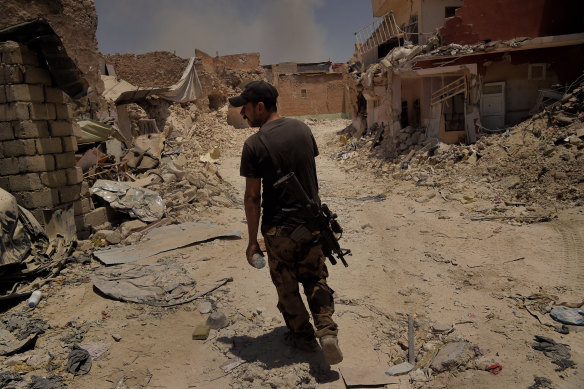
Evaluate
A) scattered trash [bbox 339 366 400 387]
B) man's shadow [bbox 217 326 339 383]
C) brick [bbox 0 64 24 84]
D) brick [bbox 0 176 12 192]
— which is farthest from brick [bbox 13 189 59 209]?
scattered trash [bbox 339 366 400 387]

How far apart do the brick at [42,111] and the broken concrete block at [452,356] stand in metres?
5.59

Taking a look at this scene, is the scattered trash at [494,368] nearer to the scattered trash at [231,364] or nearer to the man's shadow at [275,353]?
the man's shadow at [275,353]

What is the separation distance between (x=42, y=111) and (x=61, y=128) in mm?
405

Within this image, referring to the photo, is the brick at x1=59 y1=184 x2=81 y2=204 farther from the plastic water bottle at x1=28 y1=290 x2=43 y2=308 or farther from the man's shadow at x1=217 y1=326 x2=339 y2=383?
the man's shadow at x1=217 y1=326 x2=339 y2=383

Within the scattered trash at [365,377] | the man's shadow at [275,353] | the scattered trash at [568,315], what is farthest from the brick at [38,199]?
the scattered trash at [568,315]

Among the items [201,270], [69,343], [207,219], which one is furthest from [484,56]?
Answer: [69,343]

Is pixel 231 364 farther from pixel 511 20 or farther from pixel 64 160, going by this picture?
pixel 511 20

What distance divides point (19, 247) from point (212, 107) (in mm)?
19365

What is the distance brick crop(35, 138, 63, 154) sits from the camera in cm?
526

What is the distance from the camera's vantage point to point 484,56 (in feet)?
37.1

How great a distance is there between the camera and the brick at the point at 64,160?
18.3ft

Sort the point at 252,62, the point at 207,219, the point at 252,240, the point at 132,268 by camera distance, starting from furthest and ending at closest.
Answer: the point at 252,62, the point at 207,219, the point at 132,268, the point at 252,240

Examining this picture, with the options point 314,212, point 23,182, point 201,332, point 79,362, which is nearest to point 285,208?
point 314,212

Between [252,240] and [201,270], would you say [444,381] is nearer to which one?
[252,240]
